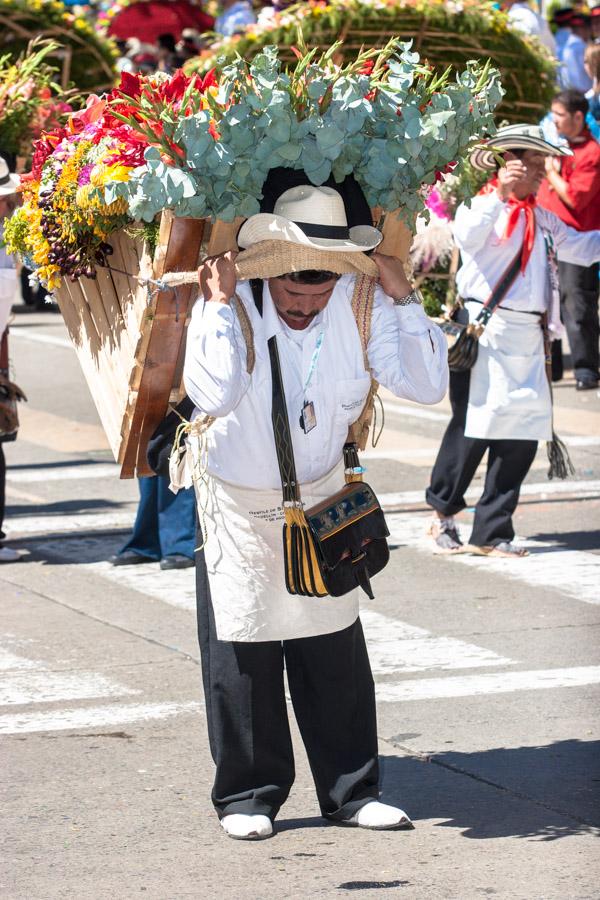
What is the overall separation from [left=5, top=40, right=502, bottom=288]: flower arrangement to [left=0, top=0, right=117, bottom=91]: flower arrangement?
12.4m

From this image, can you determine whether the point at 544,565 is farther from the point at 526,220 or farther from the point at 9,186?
the point at 9,186

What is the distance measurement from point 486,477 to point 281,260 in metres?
4.21

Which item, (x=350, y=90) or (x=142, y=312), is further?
(x=142, y=312)

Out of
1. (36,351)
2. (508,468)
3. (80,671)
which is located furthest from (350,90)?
(36,351)

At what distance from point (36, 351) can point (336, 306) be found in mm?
12113

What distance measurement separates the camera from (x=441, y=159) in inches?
191

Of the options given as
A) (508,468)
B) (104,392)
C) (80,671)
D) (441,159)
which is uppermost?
(441,159)

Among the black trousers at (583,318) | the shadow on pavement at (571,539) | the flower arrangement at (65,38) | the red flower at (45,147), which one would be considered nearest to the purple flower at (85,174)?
the red flower at (45,147)

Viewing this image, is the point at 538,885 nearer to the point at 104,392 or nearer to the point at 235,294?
the point at 235,294

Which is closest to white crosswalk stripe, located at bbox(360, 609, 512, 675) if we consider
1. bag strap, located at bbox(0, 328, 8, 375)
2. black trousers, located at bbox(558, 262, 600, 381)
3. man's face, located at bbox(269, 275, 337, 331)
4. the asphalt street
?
the asphalt street

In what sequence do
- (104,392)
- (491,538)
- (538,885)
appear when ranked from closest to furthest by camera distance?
(538,885) < (104,392) < (491,538)

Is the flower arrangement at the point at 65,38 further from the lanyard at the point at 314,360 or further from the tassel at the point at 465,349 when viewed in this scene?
the lanyard at the point at 314,360

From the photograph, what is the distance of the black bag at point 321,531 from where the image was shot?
474 centimetres

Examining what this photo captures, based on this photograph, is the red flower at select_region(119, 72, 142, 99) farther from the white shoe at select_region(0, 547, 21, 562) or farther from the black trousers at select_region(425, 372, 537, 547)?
the white shoe at select_region(0, 547, 21, 562)
